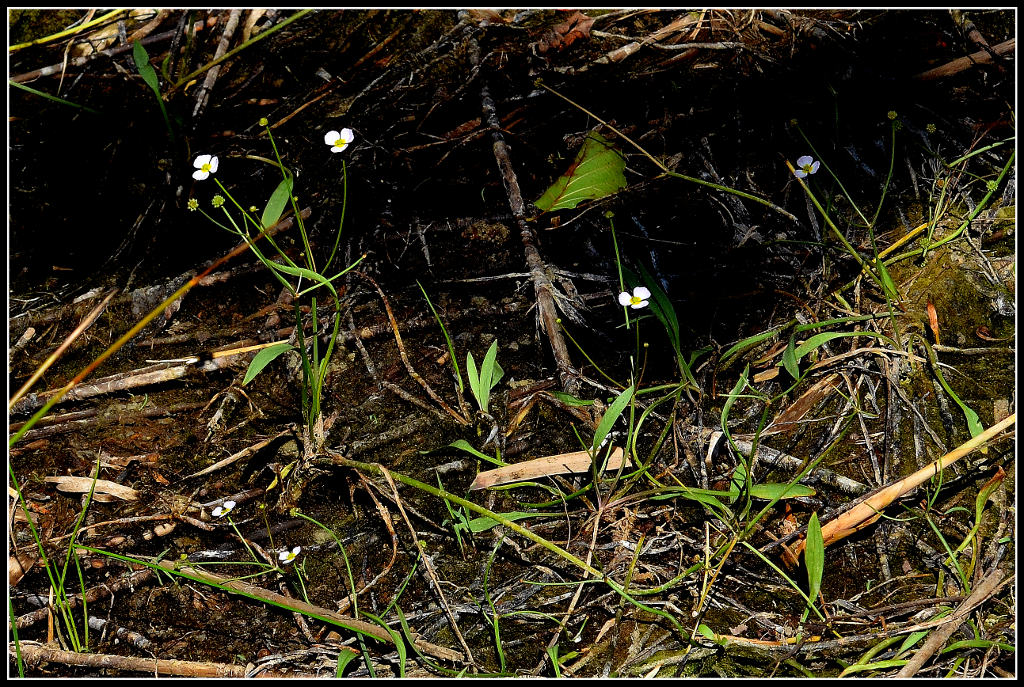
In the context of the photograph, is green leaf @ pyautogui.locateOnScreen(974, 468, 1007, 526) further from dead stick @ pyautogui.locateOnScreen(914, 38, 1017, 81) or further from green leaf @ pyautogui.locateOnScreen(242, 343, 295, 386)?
green leaf @ pyautogui.locateOnScreen(242, 343, 295, 386)

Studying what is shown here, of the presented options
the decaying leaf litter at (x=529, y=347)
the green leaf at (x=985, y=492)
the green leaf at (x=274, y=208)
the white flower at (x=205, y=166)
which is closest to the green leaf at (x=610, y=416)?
the decaying leaf litter at (x=529, y=347)

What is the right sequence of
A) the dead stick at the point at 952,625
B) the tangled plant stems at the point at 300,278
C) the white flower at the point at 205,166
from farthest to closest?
the white flower at the point at 205,166 < the tangled plant stems at the point at 300,278 < the dead stick at the point at 952,625

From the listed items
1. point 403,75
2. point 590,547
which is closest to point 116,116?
point 403,75

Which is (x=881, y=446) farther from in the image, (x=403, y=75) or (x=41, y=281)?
(x=41, y=281)

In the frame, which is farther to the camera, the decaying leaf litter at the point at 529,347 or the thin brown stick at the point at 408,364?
the thin brown stick at the point at 408,364

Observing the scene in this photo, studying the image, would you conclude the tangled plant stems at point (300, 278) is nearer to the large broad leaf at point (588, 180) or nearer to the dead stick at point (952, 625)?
the large broad leaf at point (588, 180)

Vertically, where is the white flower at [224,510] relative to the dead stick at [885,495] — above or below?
above

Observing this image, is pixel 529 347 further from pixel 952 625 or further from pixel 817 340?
pixel 952 625

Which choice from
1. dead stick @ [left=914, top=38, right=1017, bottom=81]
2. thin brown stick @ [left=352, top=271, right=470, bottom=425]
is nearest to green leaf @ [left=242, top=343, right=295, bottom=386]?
thin brown stick @ [left=352, top=271, right=470, bottom=425]
